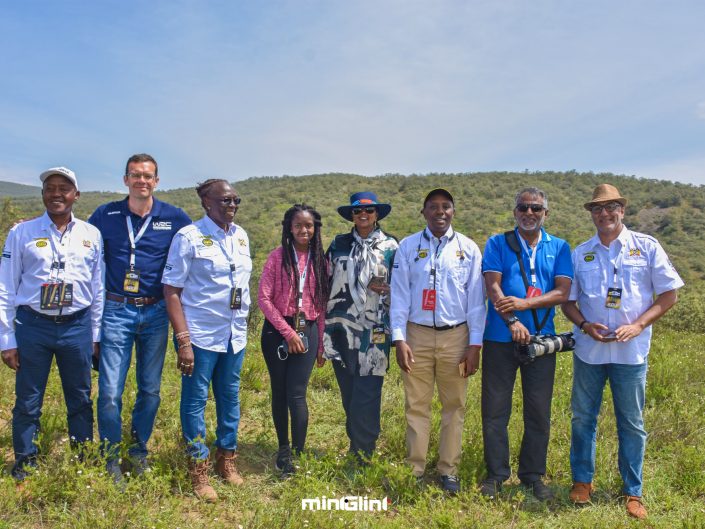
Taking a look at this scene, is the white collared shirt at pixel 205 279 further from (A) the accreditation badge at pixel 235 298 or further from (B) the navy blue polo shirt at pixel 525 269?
(B) the navy blue polo shirt at pixel 525 269

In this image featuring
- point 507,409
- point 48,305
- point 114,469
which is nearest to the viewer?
point 48,305

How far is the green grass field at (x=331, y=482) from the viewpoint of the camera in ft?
10.1

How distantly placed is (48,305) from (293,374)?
5.96 ft

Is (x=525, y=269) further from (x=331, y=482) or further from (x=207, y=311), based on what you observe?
(x=207, y=311)

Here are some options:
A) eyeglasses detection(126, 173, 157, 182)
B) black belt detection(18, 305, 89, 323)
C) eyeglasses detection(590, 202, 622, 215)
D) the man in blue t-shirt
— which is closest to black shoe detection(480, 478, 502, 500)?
the man in blue t-shirt

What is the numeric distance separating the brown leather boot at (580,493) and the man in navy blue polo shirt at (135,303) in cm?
330

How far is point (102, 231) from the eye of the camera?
363 cm

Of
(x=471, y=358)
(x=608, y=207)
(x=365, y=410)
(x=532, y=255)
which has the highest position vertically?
(x=608, y=207)

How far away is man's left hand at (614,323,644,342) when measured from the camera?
3533 mm

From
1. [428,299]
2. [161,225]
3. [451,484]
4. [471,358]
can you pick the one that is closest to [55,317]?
[161,225]

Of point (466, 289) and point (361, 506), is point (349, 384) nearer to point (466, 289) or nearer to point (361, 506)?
point (361, 506)

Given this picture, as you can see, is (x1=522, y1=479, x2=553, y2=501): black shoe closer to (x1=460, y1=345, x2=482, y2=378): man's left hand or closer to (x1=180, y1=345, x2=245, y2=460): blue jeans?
(x1=460, y1=345, x2=482, y2=378): man's left hand

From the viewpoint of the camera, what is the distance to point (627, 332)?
11.6ft

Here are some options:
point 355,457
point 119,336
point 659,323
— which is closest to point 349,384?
point 355,457
